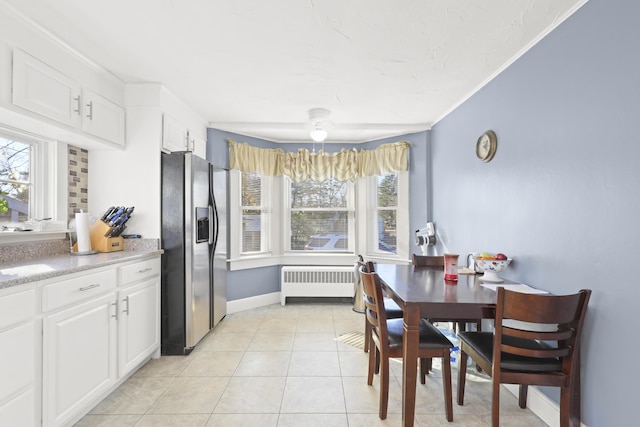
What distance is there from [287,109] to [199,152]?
1.16 m

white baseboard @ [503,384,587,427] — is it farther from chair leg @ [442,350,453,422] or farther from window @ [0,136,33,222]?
window @ [0,136,33,222]

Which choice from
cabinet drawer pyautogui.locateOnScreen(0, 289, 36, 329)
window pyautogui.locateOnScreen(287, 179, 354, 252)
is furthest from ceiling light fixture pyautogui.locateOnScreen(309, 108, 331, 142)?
cabinet drawer pyautogui.locateOnScreen(0, 289, 36, 329)

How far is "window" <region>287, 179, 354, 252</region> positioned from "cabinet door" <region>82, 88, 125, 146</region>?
2.43 metres

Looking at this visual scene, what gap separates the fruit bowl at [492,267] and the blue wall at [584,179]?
12cm

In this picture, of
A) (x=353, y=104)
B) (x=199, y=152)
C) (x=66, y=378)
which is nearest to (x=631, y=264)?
(x=353, y=104)

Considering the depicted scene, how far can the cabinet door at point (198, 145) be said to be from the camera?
3656 mm

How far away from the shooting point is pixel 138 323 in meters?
2.62

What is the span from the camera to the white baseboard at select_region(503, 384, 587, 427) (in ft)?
6.51

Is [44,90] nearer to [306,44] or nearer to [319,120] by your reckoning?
[306,44]

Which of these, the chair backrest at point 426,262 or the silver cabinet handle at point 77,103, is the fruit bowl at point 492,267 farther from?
the silver cabinet handle at point 77,103

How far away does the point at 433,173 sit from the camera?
418 centimetres

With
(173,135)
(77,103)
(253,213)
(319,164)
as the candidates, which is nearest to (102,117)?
(77,103)

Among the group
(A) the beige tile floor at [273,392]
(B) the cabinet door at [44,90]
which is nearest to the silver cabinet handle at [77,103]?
(B) the cabinet door at [44,90]

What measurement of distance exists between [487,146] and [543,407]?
186cm
